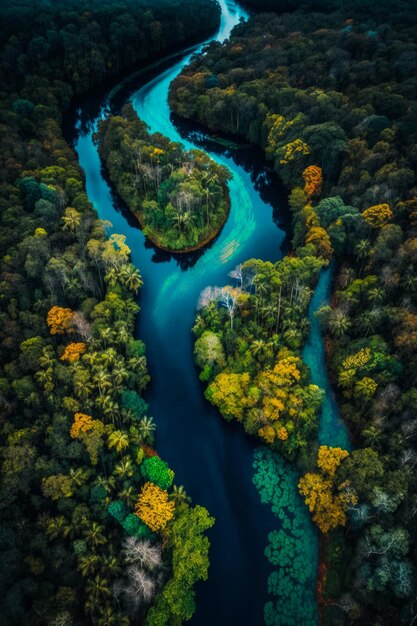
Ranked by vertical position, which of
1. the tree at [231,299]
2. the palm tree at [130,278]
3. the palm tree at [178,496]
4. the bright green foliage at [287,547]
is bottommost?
the bright green foliage at [287,547]

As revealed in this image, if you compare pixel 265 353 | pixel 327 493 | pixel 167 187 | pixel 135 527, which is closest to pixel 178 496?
pixel 135 527

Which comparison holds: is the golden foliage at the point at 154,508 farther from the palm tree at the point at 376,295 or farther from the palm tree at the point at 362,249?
the palm tree at the point at 362,249

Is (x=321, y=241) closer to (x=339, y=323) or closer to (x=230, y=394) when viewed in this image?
(x=339, y=323)

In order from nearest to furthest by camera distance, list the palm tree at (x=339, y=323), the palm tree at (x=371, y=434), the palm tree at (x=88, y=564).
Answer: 1. the palm tree at (x=88, y=564)
2. the palm tree at (x=371, y=434)
3. the palm tree at (x=339, y=323)

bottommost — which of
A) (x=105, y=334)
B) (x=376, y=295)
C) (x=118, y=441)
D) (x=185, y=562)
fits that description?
(x=376, y=295)

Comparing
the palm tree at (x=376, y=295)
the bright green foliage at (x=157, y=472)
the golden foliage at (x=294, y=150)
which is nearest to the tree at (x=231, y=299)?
the palm tree at (x=376, y=295)

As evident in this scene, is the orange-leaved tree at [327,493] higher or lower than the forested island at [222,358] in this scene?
lower
